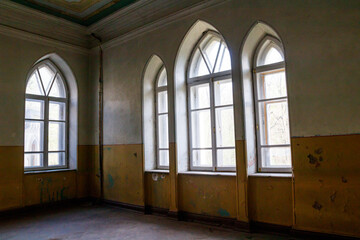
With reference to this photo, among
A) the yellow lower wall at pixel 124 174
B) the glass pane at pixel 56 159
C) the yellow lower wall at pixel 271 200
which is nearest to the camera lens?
the yellow lower wall at pixel 271 200

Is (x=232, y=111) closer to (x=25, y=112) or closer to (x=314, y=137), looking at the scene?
(x=314, y=137)

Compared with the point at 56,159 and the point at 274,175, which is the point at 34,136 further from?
the point at 274,175

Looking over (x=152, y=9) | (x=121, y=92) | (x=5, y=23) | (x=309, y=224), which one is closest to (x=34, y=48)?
(x=5, y=23)

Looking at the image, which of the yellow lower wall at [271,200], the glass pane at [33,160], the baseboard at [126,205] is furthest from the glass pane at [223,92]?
the glass pane at [33,160]

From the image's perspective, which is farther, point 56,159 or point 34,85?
point 56,159

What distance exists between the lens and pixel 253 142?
4133 millimetres

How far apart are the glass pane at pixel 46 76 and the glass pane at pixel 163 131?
2548 mm

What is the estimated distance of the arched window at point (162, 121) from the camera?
17.5 ft

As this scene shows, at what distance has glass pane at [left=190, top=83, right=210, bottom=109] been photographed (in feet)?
15.9

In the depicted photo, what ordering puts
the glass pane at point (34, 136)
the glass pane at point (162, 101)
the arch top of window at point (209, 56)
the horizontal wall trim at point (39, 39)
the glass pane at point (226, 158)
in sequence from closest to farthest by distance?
the glass pane at point (226, 158)
the arch top of window at point (209, 56)
the horizontal wall trim at point (39, 39)
the glass pane at point (162, 101)
the glass pane at point (34, 136)

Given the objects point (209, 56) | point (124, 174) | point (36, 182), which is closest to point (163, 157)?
point (124, 174)

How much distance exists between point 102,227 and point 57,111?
9.68 ft

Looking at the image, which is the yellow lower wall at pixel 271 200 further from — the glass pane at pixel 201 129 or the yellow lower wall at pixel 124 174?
the yellow lower wall at pixel 124 174

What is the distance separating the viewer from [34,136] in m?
5.68
